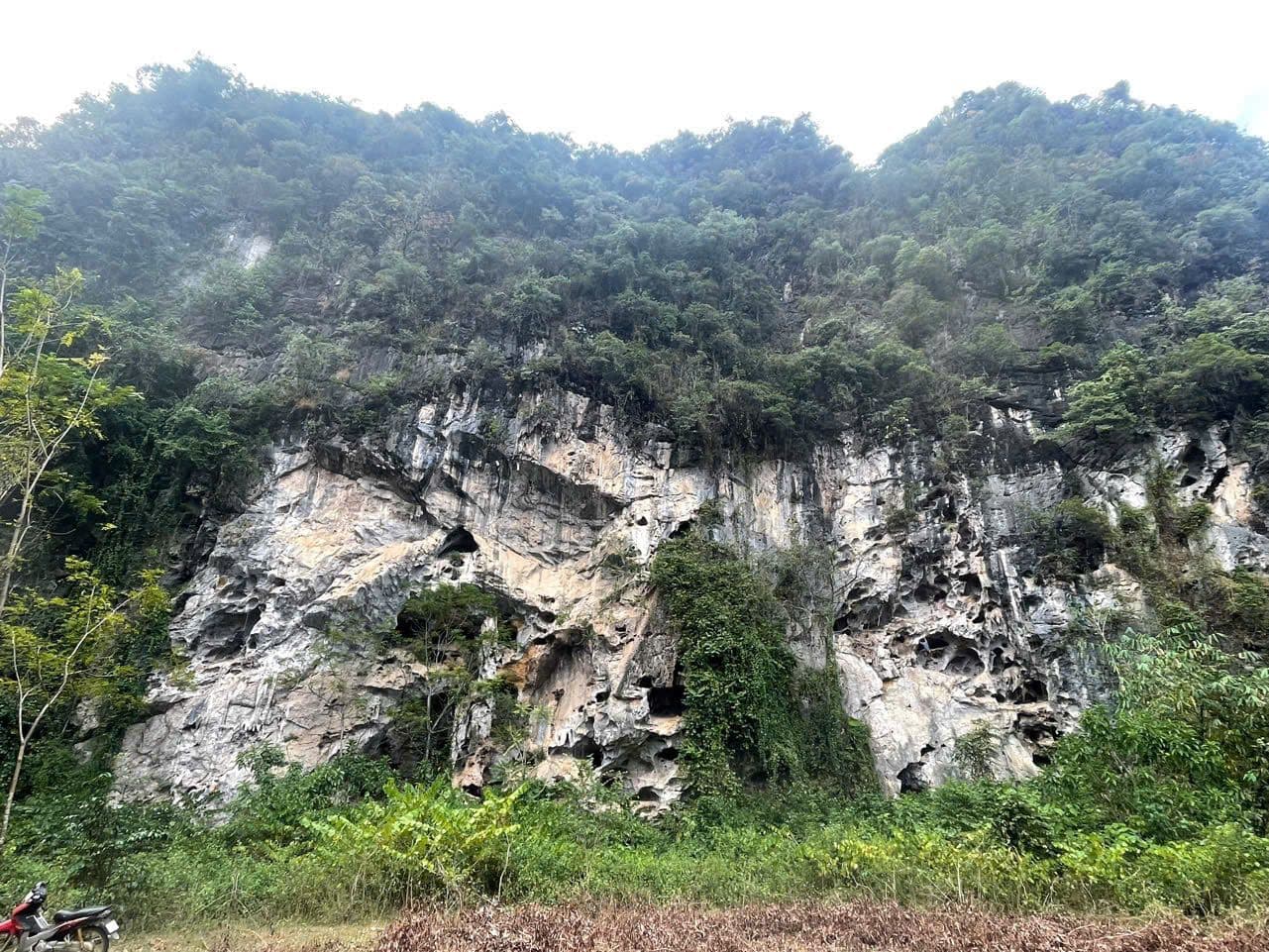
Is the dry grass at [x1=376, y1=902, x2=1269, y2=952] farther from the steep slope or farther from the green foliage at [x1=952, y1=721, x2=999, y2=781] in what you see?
the green foliage at [x1=952, y1=721, x2=999, y2=781]

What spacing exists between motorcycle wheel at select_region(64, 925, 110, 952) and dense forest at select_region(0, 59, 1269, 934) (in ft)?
3.45

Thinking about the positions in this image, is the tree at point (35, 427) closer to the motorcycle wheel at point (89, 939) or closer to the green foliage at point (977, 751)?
the motorcycle wheel at point (89, 939)

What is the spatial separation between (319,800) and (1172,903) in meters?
11.2

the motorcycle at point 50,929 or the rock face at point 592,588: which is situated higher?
the rock face at point 592,588

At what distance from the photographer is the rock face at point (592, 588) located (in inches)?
478

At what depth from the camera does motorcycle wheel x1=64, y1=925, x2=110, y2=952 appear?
17.5 feet

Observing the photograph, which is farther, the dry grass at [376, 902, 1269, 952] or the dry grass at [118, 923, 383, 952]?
the dry grass at [118, 923, 383, 952]

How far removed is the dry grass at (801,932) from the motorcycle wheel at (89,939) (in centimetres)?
283

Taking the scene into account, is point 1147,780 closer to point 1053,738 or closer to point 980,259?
point 1053,738

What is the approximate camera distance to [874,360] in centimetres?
1667

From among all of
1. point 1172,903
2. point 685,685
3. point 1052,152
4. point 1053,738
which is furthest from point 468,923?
point 1052,152

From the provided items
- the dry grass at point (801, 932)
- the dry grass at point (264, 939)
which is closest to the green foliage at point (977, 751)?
the dry grass at point (801, 932)

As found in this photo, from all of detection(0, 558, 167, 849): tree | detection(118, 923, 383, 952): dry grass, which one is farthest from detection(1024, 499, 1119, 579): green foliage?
detection(0, 558, 167, 849): tree

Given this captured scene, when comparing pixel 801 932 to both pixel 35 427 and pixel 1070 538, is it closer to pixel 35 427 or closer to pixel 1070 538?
pixel 35 427
